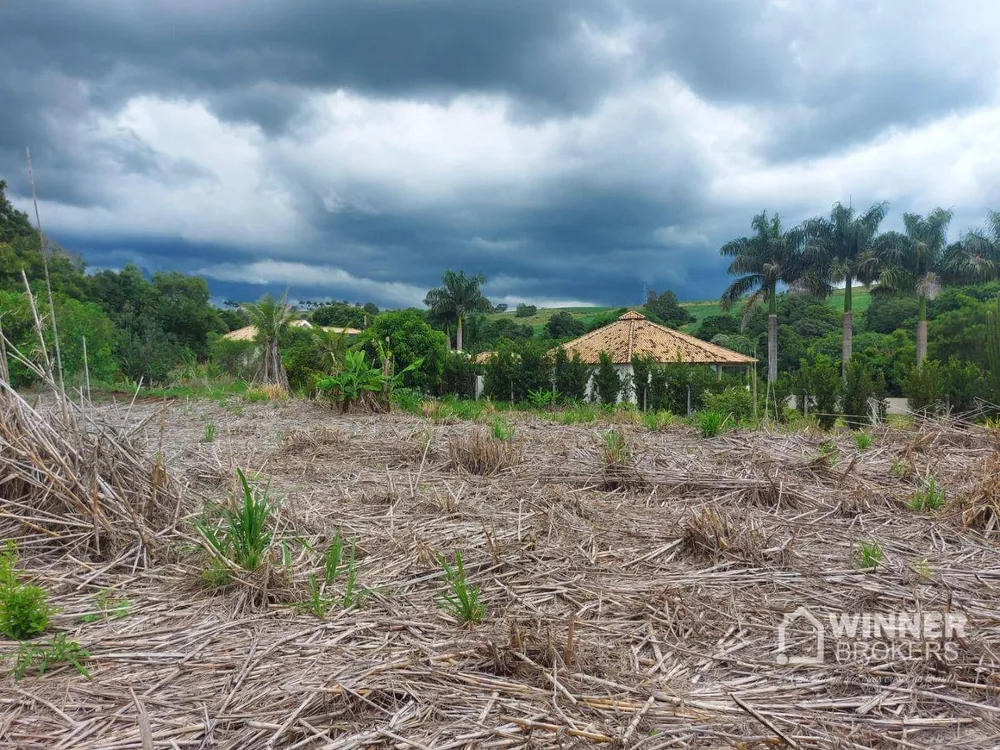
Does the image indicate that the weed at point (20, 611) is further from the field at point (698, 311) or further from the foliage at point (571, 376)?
the field at point (698, 311)

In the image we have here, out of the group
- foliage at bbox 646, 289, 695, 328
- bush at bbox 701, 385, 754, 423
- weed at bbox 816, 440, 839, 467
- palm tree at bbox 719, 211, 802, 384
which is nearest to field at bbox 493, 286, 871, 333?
foliage at bbox 646, 289, 695, 328

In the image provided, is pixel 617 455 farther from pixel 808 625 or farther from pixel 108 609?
Answer: pixel 108 609

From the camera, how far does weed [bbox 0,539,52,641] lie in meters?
1.99

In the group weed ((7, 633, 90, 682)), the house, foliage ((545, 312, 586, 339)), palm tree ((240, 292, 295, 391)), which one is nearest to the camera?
weed ((7, 633, 90, 682))

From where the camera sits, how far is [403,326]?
75.7 ft

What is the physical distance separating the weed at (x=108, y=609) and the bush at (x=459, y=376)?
2118cm

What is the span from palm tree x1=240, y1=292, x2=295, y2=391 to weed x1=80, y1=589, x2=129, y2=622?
60.1ft

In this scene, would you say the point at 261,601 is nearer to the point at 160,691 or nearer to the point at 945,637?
the point at 160,691

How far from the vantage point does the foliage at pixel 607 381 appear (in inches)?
846

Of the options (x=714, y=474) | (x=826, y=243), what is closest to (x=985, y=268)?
(x=826, y=243)

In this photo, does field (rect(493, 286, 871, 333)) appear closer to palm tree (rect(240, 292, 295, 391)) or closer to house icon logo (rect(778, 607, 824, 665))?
palm tree (rect(240, 292, 295, 391))

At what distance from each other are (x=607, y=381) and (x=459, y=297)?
2554 centimetres

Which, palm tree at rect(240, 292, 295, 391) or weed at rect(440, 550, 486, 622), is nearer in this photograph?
weed at rect(440, 550, 486, 622)

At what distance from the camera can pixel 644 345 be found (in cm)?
2964
